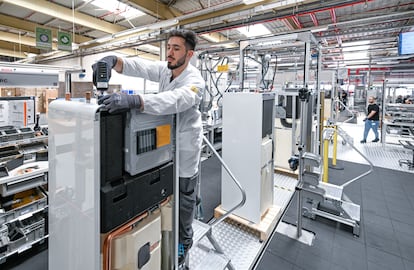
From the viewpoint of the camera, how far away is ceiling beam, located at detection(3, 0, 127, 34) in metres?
4.11

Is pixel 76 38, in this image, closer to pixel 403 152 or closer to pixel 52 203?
pixel 52 203

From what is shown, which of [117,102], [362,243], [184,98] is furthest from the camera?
[362,243]

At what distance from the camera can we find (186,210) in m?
1.57

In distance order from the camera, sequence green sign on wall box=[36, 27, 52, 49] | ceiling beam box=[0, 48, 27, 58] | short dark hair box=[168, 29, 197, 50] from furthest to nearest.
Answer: ceiling beam box=[0, 48, 27, 58] → green sign on wall box=[36, 27, 52, 49] → short dark hair box=[168, 29, 197, 50]

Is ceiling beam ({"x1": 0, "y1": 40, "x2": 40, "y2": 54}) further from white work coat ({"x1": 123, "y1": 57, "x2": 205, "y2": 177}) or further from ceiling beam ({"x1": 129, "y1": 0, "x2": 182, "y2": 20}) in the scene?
white work coat ({"x1": 123, "y1": 57, "x2": 205, "y2": 177})

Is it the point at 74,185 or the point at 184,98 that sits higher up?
the point at 184,98

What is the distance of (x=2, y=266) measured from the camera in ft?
7.15

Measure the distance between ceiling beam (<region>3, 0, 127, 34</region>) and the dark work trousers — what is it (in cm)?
452

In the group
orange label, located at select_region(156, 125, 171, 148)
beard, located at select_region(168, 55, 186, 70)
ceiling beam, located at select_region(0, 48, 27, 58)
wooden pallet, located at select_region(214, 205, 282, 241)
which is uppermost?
ceiling beam, located at select_region(0, 48, 27, 58)

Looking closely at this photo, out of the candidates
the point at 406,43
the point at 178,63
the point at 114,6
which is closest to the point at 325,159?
the point at 406,43

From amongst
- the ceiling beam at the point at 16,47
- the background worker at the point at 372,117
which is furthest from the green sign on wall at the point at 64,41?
the background worker at the point at 372,117

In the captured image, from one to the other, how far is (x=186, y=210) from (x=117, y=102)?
0.90 meters

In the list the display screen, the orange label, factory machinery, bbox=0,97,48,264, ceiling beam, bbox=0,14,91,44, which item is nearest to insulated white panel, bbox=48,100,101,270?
the orange label

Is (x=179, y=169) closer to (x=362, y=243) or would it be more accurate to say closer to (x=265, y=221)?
(x=265, y=221)
